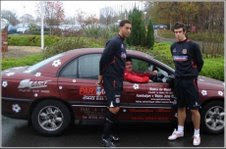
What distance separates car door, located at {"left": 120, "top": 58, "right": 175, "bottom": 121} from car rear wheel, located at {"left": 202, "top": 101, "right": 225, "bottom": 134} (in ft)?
1.90

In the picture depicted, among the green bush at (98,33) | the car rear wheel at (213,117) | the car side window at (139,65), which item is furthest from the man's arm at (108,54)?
the green bush at (98,33)

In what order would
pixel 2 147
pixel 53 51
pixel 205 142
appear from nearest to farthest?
pixel 2 147, pixel 205 142, pixel 53 51

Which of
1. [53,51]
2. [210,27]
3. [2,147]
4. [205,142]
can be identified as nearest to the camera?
[2,147]

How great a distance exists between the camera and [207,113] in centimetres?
651

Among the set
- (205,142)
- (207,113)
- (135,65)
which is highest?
(135,65)

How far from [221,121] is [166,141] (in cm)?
103

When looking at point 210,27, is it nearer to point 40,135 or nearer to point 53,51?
point 53,51

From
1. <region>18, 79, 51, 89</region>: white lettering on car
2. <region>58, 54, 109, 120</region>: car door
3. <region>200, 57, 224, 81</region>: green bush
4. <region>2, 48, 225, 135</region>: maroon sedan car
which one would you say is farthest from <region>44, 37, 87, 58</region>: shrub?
<region>18, 79, 51, 89</region>: white lettering on car

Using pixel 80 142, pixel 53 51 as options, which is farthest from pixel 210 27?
pixel 80 142

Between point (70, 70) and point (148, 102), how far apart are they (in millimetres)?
1323

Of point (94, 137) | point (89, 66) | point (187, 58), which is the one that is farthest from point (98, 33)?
point (187, 58)

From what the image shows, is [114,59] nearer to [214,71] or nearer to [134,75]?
[134,75]

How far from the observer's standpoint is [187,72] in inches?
237

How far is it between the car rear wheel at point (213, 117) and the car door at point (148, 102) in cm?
58
